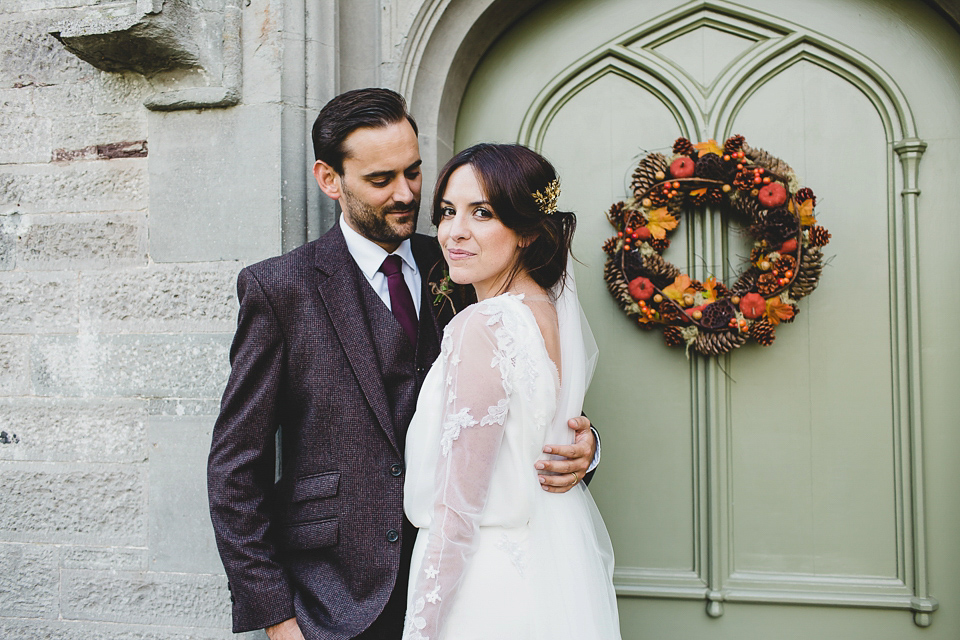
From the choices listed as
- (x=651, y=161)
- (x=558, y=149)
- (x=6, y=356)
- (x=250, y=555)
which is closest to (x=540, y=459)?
(x=250, y=555)

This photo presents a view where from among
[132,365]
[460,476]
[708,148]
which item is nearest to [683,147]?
[708,148]

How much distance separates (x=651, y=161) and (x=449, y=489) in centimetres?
139

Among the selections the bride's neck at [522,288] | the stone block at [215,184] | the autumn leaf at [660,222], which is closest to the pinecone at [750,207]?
the autumn leaf at [660,222]

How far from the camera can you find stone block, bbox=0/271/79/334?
243cm

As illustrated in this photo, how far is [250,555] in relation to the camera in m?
1.76

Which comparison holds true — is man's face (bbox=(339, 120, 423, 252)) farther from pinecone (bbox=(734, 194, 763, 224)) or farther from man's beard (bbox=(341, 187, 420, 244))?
pinecone (bbox=(734, 194, 763, 224))

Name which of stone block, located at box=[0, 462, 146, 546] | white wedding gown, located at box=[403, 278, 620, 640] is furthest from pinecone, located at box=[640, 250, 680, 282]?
stone block, located at box=[0, 462, 146, 546]

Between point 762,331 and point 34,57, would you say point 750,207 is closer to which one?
point 762,331

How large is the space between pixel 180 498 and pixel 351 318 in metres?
0.97

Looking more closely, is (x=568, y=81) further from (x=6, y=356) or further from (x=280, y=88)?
(x=6, y=356)

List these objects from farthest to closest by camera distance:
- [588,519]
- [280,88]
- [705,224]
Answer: [705,224] → [280,88] → [588,519]

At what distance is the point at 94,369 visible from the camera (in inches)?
94.3

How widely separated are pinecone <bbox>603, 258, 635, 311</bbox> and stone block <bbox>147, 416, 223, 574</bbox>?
4.64 ft

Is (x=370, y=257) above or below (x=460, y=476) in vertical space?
above
